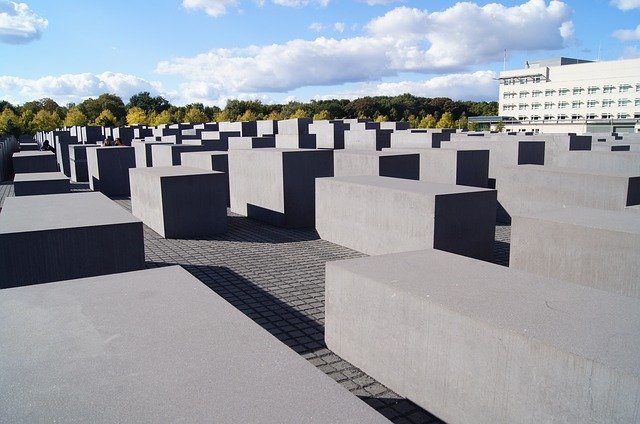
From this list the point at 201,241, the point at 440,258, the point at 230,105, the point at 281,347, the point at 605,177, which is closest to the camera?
the point at 281,347

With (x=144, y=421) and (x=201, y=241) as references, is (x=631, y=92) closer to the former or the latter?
(x=201, y=241)

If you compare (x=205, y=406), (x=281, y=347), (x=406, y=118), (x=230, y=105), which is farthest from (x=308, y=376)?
(x=406, y=118)

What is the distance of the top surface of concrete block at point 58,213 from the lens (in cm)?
679

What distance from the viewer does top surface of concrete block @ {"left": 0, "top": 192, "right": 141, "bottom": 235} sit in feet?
22.3

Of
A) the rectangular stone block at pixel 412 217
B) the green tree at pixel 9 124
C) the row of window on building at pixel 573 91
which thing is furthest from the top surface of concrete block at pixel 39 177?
the row of window on building at pixel 573 91

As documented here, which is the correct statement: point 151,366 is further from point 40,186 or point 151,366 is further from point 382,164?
point 40,186

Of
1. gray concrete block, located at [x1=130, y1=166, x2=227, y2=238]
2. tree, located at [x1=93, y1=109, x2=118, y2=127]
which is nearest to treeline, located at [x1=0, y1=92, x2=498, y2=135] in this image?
tree, located at [x1=93, y1=109, x2=118, y2=127]

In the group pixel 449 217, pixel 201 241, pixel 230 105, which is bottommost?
pixel 201 241

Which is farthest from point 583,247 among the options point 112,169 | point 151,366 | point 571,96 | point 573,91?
point 571,96

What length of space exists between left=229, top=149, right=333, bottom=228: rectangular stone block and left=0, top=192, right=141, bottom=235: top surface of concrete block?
388 centimetres

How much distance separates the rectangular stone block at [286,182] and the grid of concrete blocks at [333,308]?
2.81ft

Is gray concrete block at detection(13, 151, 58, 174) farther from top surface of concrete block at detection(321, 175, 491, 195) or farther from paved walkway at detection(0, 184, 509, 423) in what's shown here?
top surface of concrete block at detection(321, 175, 491, 195)

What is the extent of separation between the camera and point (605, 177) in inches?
377

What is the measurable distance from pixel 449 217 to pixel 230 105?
2588 inches
